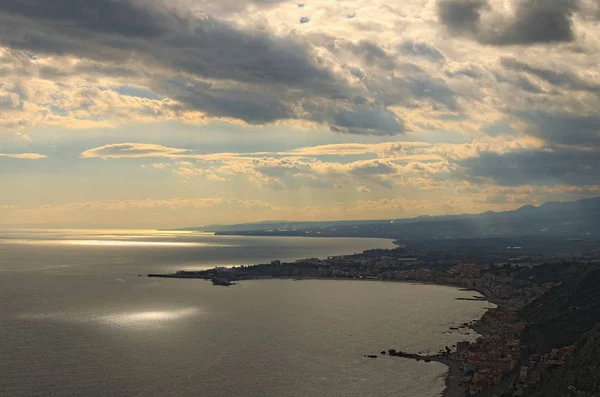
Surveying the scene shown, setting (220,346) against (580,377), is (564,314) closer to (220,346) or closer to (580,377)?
(580,377)

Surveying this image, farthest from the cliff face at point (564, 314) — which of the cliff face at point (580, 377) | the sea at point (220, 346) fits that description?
the cliff face at point (580, 377)

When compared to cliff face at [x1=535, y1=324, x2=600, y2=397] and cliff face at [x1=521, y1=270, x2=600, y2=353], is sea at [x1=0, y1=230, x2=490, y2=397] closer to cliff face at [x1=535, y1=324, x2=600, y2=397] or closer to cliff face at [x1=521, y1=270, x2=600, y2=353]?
cliff face at [x1=521, y1=270, x2=600, y2=353]

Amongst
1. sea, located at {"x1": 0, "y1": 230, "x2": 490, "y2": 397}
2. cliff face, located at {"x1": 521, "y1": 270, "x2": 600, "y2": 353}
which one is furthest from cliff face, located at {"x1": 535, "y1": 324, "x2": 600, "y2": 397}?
cliff face, located at {"x1": 521, "y1": 270, "x2": 600, "y2": 353}

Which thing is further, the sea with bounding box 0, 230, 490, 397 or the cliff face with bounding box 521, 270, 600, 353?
the cliff face with bounding box 521, 270, 600, 353

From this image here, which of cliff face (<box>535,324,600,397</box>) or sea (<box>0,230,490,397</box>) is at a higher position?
cliff face (<box>535,324,600,397</box>)

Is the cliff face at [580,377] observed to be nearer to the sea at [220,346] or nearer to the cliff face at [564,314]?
the sea at [220,346]

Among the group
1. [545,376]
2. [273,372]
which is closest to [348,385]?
[273,372]

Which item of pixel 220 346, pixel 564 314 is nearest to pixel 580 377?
pixel 564 314

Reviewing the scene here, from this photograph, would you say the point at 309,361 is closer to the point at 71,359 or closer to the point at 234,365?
the point at 234,365
